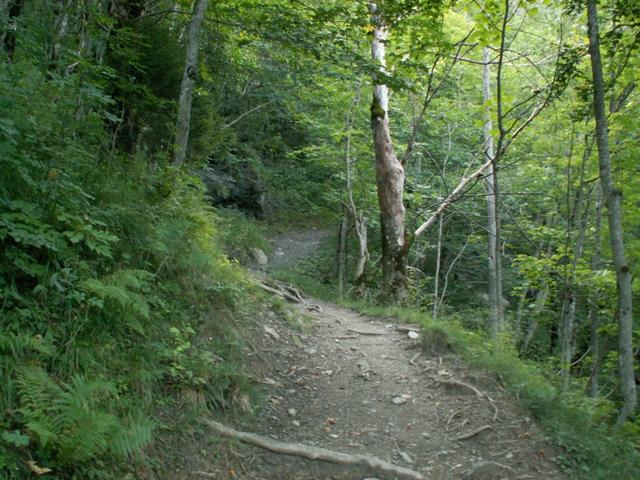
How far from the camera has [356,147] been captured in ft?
45.9

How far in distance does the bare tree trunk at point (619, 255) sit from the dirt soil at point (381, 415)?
3.91ft

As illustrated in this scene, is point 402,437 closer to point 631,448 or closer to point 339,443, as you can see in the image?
point 339,443

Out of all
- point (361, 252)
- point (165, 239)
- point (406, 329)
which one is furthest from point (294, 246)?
point (165, 239)

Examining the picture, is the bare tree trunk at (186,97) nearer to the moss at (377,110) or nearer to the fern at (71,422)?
the fern at (71,422)

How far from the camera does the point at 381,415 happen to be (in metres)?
5.36

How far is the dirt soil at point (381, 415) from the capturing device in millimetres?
4281

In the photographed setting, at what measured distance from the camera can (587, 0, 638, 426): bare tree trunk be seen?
5242 millimetres

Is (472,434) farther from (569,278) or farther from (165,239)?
(569,278)

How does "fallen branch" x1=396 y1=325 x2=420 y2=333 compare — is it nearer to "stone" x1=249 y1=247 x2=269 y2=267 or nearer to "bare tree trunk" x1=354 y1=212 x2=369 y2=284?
"bare tree trunk" x1=354 y1=212 x2=369 y2=284

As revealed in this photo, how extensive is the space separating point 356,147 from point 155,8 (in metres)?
6.70

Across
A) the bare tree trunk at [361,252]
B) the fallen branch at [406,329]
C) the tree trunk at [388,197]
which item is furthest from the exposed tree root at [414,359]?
the bare tree trunk at [361,252]

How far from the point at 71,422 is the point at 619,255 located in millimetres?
5505

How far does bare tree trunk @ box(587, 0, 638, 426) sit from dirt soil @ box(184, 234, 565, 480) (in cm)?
119

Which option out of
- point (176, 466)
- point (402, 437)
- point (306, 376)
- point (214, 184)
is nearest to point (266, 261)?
point (214, 184)
